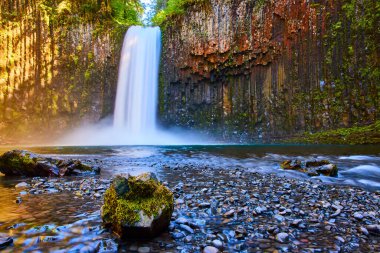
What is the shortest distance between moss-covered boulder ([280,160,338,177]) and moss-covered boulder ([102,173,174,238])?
5345 mm

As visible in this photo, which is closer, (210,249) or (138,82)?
(210,249)

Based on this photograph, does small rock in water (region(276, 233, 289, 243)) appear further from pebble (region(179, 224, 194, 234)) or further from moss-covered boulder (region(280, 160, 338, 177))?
moss-covered boulder (region(280, 160, 338, 177))

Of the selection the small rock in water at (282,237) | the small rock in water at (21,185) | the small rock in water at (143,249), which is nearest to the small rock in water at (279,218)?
the small rock in water at (282,237)

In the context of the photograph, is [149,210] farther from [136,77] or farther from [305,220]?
[136,77]

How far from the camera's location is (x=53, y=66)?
88.5 feet

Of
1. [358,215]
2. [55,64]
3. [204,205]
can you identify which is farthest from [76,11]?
[358,215]

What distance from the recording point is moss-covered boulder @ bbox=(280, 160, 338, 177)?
7.27 metres

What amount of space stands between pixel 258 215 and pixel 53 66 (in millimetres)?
28100

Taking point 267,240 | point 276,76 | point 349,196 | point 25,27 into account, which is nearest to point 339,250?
point 267,240

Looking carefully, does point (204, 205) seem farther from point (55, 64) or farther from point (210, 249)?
point (55, 64)

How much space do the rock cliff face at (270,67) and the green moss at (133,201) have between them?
19529 mm

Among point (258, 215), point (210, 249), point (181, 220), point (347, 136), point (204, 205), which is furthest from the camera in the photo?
point (347, 136)

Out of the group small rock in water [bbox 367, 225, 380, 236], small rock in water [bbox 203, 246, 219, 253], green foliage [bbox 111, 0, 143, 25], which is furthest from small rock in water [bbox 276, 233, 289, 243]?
green foliage [bbox 111, 0, 143, 25]

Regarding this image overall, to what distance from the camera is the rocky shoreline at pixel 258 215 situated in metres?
2.87
